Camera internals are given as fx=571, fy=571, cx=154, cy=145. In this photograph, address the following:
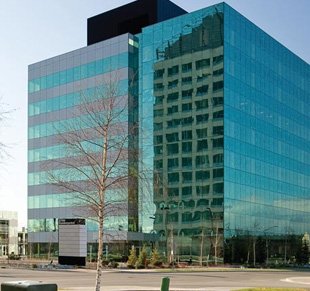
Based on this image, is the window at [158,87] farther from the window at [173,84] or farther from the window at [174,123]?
the window at [174,123]

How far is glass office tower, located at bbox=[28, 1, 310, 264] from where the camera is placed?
72250 mm

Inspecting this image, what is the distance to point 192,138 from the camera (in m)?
73.9

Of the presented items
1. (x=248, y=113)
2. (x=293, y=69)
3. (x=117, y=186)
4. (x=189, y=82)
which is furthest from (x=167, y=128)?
(x=117, y=186)

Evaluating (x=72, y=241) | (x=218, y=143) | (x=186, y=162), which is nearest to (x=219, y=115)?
(x=218, y=143)

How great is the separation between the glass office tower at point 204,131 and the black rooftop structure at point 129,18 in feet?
13.6

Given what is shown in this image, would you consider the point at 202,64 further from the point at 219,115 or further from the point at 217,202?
the point at 217,202

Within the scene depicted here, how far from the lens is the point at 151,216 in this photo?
75.4 metres

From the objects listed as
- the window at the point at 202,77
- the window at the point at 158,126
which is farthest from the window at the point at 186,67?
the window at the point at 158,126

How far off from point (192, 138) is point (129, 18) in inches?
961

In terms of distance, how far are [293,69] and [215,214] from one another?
3477 centimetres

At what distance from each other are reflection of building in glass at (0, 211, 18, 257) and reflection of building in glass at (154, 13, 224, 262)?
74763mm

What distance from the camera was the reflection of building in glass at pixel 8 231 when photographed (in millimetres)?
138875

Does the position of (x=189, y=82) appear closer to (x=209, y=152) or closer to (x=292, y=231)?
(x=209, y=152)

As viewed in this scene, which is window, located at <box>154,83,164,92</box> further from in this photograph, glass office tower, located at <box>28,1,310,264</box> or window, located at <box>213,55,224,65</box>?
window, located at <box>213,55,224,65</box>
